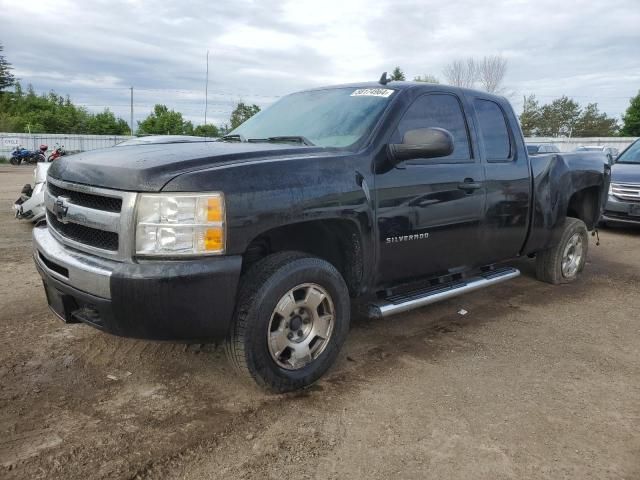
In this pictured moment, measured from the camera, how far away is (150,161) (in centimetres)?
274

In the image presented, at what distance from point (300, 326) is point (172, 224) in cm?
99

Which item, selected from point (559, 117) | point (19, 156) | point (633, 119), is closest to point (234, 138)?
point (19, 156)

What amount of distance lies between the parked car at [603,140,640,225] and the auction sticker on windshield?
6800mm

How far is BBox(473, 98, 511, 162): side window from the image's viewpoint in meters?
4.38

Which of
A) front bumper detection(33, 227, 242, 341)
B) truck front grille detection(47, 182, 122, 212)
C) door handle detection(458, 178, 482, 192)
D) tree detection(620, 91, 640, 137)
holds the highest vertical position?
tree detection(620, 91, 640, 137)

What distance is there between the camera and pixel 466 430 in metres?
2.77

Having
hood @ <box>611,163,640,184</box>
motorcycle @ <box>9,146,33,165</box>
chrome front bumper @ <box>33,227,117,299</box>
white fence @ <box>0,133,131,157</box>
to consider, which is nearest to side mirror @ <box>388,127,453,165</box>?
chrome front bumper @ <box>33,227,117,299</box>

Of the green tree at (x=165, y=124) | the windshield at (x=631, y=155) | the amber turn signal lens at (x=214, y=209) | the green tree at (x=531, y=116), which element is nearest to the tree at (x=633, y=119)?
the green tree at (x=531, y=116)

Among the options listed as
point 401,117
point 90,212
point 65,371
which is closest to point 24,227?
point 65,371

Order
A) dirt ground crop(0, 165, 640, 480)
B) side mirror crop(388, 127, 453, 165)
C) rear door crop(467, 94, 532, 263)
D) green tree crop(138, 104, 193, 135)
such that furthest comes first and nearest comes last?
green tree crop(138, 104, 193, 135) < rear door crop(467, 94, 532, 263) < side mirror crop(388, 127, 453, 165) < dirt ground crop(0, 165, 640, 480)

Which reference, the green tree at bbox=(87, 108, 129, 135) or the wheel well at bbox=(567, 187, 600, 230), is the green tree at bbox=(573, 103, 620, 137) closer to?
the green tree at bbox=(87, 108, 129, 135)

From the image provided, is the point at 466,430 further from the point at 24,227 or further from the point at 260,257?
the point at 24,227

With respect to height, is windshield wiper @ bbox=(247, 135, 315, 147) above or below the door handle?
above

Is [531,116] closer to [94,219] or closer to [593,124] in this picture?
[593,124]
